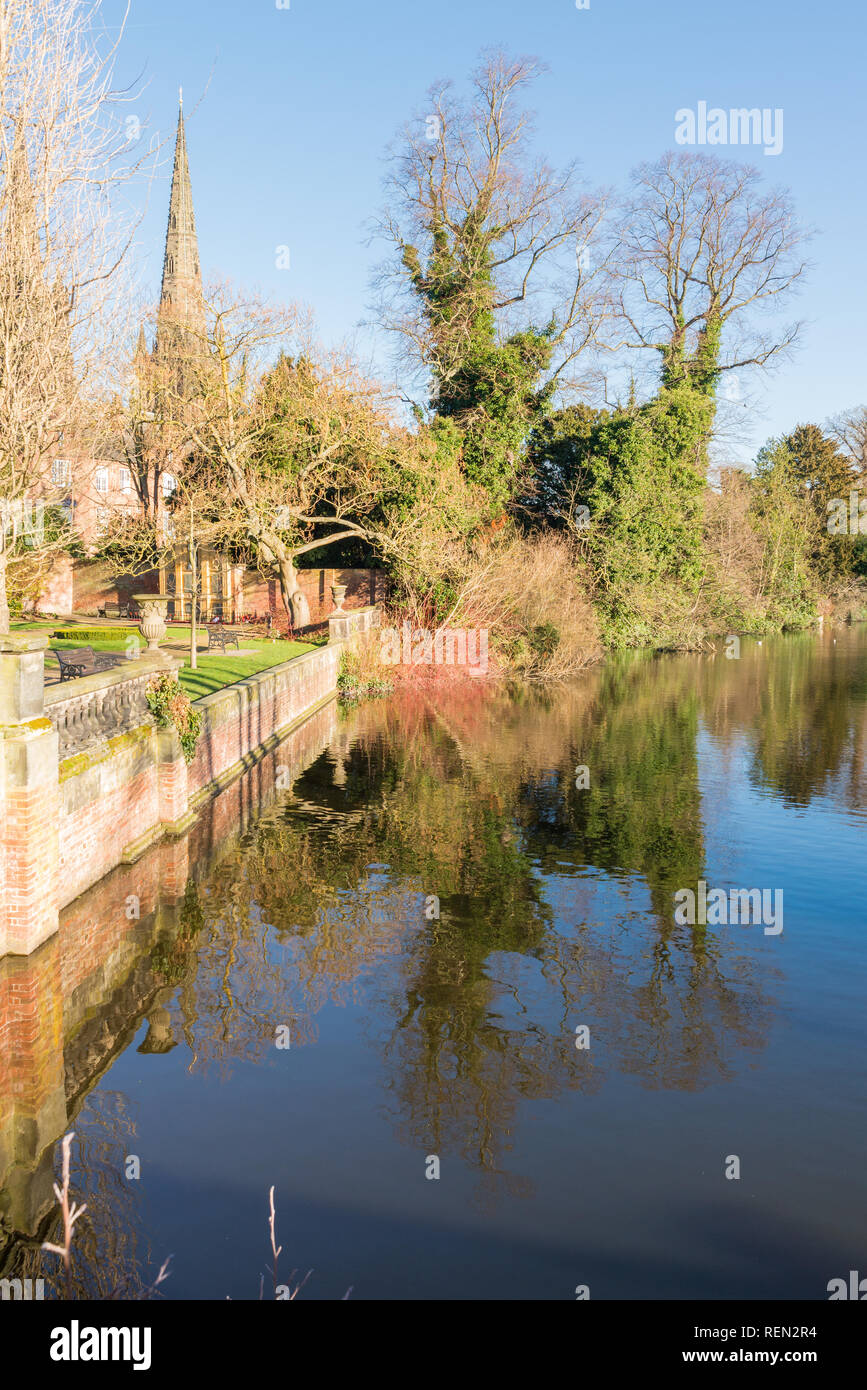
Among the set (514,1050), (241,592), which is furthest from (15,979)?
(241,592)

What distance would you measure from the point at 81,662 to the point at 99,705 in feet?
11.3

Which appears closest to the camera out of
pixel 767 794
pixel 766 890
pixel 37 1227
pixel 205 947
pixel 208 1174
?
pixel 37 1227

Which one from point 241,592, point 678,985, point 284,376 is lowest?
point 678,985

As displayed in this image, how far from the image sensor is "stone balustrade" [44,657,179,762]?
361 inches

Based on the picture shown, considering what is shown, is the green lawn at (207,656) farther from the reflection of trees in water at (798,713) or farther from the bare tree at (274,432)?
the reflection of trees in water at (798,713)

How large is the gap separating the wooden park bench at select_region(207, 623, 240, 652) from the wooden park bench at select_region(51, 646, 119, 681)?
13125mm

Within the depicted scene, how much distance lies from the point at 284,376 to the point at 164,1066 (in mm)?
27182

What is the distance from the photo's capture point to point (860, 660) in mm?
36812

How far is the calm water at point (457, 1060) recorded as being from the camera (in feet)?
→ 16.6

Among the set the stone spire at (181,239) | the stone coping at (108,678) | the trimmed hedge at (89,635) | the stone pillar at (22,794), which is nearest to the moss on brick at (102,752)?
the stone coping at (108,678)

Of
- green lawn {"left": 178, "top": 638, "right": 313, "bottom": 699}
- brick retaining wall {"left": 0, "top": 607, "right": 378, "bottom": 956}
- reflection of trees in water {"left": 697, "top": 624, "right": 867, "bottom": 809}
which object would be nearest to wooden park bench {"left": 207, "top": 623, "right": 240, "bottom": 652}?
green lawn {"left": 178, "top": 638, "right": 313, "bottom": 699}

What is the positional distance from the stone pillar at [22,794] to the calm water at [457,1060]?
369 millimetres

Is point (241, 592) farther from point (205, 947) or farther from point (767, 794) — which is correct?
point (205, 947)

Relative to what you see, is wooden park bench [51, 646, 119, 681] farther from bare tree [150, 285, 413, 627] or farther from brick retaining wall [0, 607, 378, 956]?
bare tree [150, 285, 413, 627]
